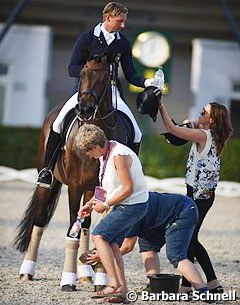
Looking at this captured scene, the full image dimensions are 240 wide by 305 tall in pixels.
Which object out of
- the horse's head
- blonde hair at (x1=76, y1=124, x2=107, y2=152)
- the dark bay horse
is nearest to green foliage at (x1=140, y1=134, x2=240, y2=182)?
the dark bay horse

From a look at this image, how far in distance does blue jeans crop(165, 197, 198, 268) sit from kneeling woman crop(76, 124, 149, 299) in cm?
33

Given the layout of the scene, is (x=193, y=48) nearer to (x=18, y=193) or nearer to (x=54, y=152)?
(x=18, y=193)

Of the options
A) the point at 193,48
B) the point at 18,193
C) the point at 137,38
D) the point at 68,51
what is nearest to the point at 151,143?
the point at 137,38

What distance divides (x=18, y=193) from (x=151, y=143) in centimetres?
540

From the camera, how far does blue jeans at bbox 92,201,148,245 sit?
7266 millimetres

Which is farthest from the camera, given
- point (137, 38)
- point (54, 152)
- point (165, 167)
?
point (137, 38)

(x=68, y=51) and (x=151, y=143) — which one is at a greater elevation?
(x=68, y=51)

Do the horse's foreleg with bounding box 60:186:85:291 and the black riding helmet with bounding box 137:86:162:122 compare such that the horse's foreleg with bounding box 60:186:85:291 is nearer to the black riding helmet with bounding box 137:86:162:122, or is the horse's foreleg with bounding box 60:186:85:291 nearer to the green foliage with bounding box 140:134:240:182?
the black riding helmet with bounding box 137:86:162:122

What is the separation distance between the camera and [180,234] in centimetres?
748

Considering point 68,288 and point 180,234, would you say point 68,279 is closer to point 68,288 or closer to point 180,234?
point 68,288

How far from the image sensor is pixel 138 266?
9781mm

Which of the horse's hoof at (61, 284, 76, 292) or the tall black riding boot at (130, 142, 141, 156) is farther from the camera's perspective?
the tall black riding boot at (130, 142, 141, 156)

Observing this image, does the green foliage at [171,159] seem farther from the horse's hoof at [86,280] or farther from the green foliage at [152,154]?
the horse's hoof at [86,280]

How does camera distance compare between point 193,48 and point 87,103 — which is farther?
point 193,48
